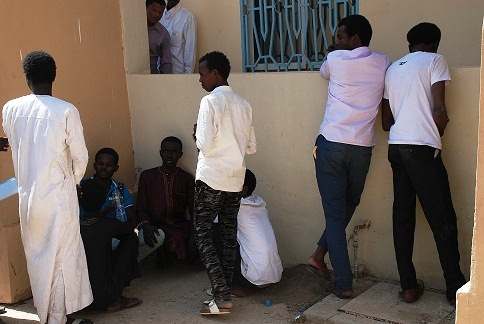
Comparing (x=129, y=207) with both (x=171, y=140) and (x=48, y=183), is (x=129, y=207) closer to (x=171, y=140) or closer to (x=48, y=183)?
(x=171, y=140)

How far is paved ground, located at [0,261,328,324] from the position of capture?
13.2ft

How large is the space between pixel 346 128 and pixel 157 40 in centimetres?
281

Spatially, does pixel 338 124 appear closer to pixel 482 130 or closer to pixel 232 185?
pixel 232 185

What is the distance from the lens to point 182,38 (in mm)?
6469

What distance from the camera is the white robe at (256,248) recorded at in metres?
4.20

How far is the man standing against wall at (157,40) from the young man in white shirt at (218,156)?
7.54ft

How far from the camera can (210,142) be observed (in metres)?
3.71

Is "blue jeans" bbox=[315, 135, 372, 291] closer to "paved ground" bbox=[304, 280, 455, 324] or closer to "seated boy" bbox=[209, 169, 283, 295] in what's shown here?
"paved ground" bbox=[304, 280, 455, 324]

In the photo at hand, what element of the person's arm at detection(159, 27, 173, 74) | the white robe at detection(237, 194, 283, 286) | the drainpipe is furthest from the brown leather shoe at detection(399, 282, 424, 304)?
the person's arm at detection(159, 27, 173, 74)

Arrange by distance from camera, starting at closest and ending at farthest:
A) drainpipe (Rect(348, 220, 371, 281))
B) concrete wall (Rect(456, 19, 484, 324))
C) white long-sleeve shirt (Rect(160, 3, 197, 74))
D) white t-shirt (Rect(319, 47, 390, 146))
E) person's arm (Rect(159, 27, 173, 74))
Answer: concrete wall (Rect(456, 19, 484, 324)), white t-shirt (Rect(319, 47, 390, 146)), drainpipe (Rect(348, 220, 371, 281)), person's arm (Rect(159, 27, 173, 74)), white long-sleeve shirt (Rect(160, 3, 197, 74))

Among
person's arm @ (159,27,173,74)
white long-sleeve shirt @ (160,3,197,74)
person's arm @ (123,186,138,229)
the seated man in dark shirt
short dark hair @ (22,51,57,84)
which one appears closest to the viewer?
short dark hair @ (22,51,57,84)

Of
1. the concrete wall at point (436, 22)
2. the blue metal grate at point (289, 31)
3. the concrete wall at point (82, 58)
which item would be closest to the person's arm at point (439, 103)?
the concrete wall at point (436, 22)

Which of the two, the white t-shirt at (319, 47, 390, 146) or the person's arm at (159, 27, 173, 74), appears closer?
the white t-shirt at (319, 47, 390, 146)

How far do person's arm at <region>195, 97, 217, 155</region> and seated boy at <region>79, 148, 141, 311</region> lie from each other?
91 centimetres
